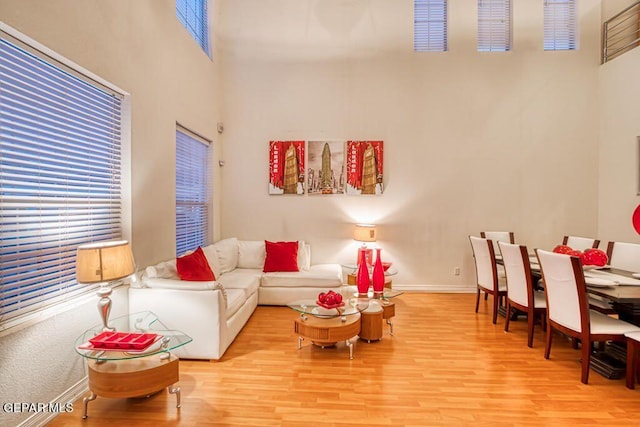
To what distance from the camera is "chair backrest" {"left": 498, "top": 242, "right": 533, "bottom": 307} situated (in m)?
3.41

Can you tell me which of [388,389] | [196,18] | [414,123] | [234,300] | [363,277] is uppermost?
[196,18]

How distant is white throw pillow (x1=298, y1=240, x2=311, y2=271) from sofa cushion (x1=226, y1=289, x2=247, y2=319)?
54.5 inches

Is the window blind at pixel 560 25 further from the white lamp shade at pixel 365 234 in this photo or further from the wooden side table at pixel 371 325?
the wooden side table at pixel 371 325

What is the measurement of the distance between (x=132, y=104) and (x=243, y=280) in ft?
7.72

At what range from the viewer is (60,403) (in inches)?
92.0

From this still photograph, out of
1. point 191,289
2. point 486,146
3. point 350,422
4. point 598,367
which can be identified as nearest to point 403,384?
point 350,422

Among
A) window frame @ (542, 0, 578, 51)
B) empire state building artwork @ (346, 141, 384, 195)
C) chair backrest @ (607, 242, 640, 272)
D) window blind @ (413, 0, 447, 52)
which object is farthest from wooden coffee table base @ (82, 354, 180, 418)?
window frame @ (542, 0, 578, 51)

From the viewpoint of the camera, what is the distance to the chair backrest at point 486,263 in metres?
4.09

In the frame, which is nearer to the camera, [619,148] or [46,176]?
[46,176]

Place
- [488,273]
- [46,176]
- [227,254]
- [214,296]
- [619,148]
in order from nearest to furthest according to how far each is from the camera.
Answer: [46,176], [214,296], [488,273], [227,254], [619,148]

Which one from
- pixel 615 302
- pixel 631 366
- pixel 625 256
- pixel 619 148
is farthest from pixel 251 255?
pixel 619 148

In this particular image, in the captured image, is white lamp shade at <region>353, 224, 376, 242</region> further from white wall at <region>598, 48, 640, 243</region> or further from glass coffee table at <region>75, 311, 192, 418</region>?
white wall at <region>598, 48, 640, 243</region>

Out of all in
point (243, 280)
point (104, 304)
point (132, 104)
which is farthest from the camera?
point (243, 280)

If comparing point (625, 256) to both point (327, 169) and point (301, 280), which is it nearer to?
point (301, 280)
